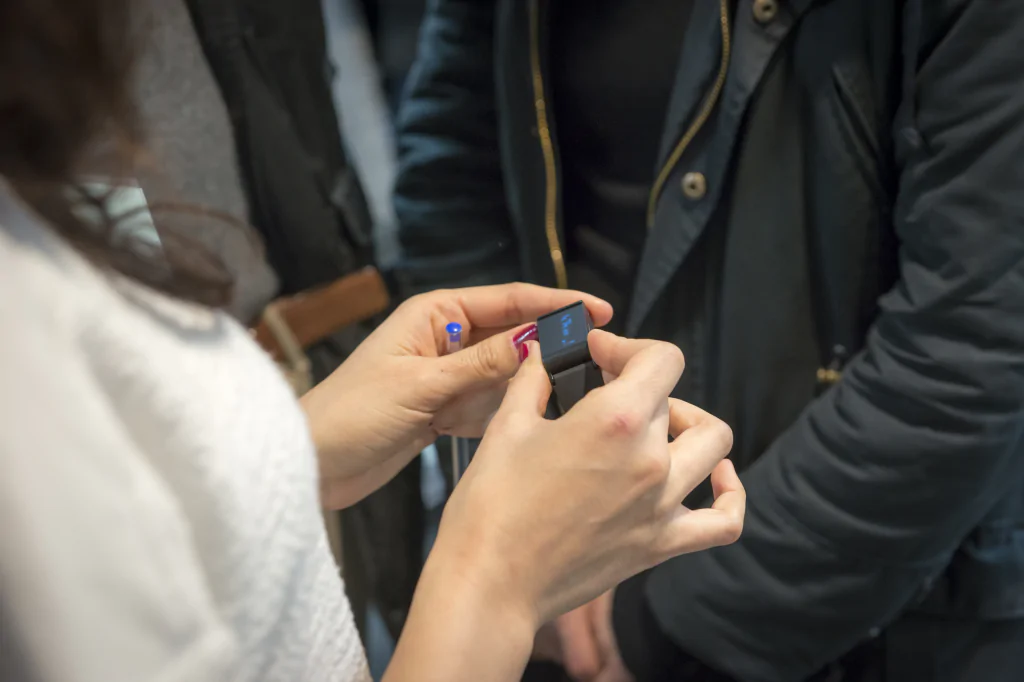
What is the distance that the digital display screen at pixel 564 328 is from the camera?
381 millimetres

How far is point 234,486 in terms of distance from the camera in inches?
9.6

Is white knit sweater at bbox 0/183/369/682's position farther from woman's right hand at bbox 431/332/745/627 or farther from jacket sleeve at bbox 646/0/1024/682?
jacket sleeve at bbox 646/0/1024/682

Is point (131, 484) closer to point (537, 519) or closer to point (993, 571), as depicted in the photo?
point (537, 519)

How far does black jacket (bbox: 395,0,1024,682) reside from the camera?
421 millimetres

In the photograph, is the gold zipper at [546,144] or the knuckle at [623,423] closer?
the knuckle at [623,423]

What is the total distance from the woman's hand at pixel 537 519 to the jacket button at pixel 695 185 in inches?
7.7

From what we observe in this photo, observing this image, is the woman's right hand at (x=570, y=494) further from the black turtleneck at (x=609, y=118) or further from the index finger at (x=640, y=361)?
the black turtleneck at (x=609, y=118)

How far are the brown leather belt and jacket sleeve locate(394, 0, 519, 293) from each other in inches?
1.6

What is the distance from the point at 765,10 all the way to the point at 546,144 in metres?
0.22

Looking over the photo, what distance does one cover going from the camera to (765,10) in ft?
1.52

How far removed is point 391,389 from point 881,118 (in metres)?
0.37

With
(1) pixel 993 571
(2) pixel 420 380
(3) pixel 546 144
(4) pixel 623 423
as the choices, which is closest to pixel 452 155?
(3) pixel 546 144

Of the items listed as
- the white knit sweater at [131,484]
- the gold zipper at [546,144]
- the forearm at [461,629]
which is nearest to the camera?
the white knit sweater at [131,484]

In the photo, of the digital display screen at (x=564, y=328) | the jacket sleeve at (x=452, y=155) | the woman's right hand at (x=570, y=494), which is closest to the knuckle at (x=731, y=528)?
the woman's right hand at (x=570, y=494)
